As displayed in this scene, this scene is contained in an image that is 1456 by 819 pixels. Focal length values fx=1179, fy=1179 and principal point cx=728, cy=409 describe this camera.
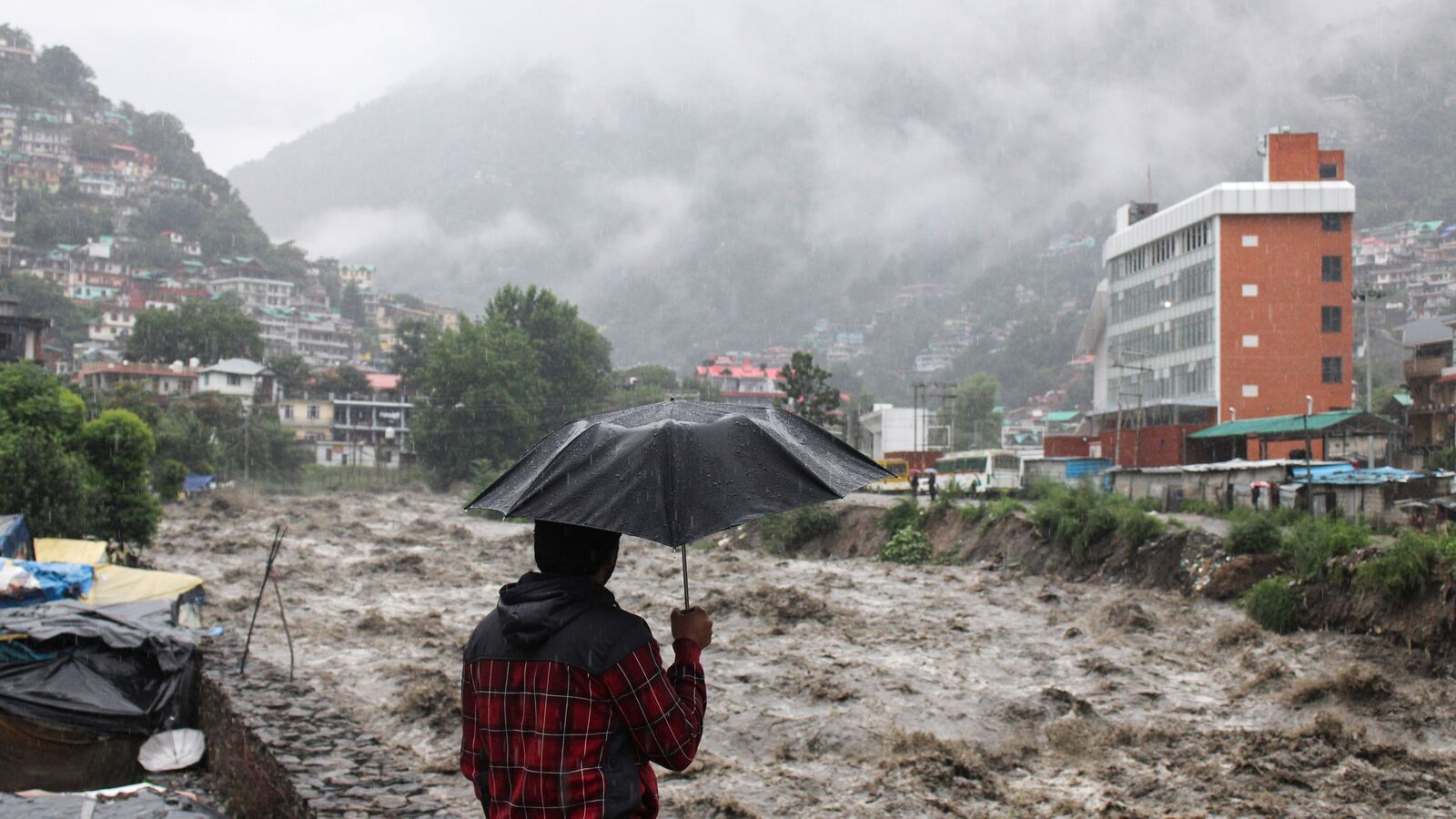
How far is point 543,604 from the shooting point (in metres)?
2.84

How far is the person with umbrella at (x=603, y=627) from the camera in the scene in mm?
2812

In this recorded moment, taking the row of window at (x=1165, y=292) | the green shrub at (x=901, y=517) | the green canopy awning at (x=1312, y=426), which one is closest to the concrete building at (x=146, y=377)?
the green shrub at (x=901, y=517)

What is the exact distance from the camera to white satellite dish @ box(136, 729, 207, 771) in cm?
1052

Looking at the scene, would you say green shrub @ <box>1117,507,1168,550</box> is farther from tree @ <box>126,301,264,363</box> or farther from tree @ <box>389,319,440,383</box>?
tree @ <box>389,319,440,383</box>

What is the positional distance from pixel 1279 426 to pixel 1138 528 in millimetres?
11851

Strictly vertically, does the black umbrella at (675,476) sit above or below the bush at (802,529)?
above

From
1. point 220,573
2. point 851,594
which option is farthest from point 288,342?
point 851,594

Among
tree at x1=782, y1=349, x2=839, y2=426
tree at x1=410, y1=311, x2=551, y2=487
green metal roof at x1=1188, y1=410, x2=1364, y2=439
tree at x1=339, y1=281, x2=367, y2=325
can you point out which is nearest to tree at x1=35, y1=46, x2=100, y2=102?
tree at x1=339, y1=281, x2=367, y2=325

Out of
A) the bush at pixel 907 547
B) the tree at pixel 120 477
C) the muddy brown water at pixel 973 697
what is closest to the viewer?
the muddy brown water at pixel 973 697

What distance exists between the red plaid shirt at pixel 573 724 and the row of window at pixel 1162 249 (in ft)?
156

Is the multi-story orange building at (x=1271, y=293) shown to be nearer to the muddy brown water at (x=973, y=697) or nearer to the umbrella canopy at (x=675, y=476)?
the muddy brown water at (x=973, y=697)

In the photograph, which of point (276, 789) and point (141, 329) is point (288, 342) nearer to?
point (141, 329)

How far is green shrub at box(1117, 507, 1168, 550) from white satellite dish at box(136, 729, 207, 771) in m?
19.8

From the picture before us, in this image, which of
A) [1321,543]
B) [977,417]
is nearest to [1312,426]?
[1321,543]
